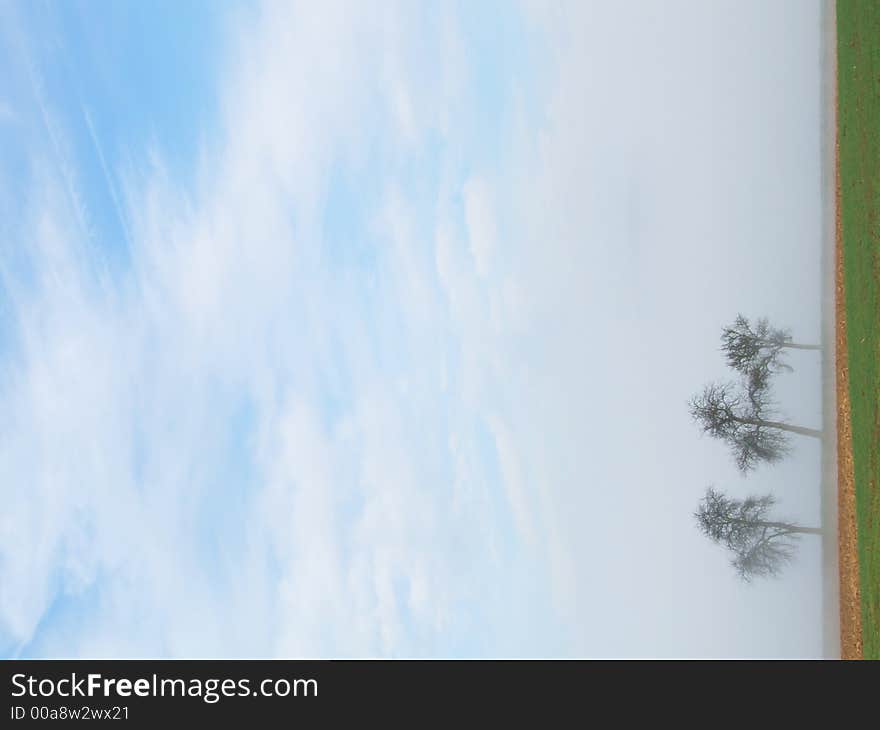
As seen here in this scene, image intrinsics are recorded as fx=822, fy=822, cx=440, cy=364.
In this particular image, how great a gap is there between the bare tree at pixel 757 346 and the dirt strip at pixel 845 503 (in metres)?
2.79

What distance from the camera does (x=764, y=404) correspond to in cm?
4678

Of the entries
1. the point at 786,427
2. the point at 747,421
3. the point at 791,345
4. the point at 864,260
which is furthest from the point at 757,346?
the point at 864,260

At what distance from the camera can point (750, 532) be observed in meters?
47.6

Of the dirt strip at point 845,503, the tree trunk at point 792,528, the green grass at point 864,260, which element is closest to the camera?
the green grass at point 864,260

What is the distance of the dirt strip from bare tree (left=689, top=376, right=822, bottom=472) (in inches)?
110

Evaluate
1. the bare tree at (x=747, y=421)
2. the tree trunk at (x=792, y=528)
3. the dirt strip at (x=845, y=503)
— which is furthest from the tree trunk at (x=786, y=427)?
the tree trunk at (x=792, y=528)

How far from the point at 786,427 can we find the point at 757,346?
480 cm

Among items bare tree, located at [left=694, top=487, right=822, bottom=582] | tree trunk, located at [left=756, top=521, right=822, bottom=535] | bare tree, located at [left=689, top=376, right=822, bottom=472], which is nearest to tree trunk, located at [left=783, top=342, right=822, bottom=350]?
bare tree, located at [left=689, top=376, right=822, bottom=472]

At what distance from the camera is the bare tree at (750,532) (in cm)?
4601

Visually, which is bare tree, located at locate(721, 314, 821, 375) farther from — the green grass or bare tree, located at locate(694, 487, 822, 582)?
bare tree, located at locate(694, 487, 822, 582)

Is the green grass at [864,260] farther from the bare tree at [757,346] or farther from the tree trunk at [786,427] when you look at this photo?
the bare tree at [757,346]

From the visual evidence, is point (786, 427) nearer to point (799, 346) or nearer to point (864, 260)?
point (799, 346)
